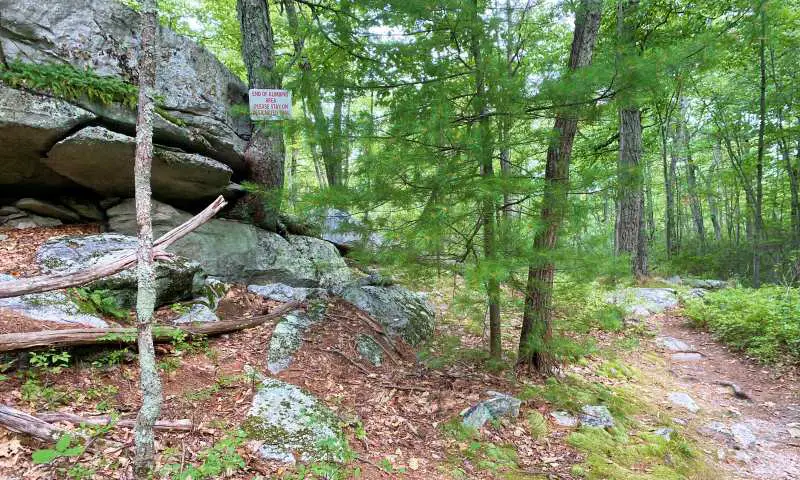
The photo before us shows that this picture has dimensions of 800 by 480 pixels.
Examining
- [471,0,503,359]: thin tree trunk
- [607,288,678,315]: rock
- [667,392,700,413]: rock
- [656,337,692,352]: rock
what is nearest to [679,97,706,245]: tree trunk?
[607,288,678,315]: rock

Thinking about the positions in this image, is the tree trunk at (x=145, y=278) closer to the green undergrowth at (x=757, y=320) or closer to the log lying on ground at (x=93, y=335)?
the log lying on ground at (x=93, y=335)

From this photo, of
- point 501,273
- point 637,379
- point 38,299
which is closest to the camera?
point 501,273

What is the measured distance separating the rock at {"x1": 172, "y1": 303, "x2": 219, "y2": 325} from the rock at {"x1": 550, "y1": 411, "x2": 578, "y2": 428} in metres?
4.22

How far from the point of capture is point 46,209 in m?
5.80

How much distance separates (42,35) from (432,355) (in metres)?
6.54

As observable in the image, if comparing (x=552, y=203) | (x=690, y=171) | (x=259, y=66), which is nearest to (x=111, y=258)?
(x=259, y=66)

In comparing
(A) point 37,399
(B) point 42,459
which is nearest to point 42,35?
(A) point 37,399

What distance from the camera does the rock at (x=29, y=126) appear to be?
15.1 ft

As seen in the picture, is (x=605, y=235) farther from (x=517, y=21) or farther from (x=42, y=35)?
(x=42, y=35)

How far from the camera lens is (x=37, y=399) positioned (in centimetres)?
297

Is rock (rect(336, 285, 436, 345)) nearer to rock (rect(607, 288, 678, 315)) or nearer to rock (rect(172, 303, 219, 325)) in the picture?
rock (rect(172, 303, 219, 325))

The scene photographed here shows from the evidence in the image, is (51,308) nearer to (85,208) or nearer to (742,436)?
(85,208)

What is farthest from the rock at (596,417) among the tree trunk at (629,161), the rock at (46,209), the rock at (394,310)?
the rock at (46,209)

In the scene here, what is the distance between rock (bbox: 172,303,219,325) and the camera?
4617 millimetres
